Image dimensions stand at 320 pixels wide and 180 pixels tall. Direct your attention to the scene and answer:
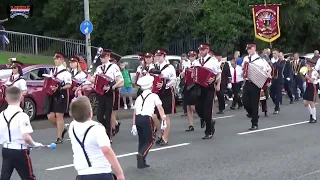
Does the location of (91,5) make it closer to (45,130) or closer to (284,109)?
(284,109)

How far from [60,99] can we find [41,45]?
18.6 m

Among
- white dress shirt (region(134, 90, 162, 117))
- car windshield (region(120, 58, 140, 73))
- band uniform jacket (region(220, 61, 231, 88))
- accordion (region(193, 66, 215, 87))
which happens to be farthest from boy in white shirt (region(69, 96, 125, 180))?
car windshield (region(120, 58, 140, 73))

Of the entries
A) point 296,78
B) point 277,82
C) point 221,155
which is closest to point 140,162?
point 221,155

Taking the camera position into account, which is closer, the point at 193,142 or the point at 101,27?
the point at 193,142

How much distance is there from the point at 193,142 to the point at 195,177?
3.32 metres

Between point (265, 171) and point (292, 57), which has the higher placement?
point (292, 57)

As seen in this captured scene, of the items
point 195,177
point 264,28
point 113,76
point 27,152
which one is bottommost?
point 195,177

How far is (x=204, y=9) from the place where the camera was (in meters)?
27.6

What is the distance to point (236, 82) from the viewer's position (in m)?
19.5

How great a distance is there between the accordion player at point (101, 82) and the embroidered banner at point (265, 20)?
14119 mm

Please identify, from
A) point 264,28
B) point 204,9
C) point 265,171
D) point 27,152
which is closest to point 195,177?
point 265,171

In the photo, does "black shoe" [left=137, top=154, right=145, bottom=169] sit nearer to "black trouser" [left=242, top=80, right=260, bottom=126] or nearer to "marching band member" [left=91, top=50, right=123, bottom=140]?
"marching band member" [left=91, top=50, right=123, bottom=140]

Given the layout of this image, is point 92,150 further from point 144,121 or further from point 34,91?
point 34,91

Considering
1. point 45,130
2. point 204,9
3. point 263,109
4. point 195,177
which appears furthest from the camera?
point 204,9
